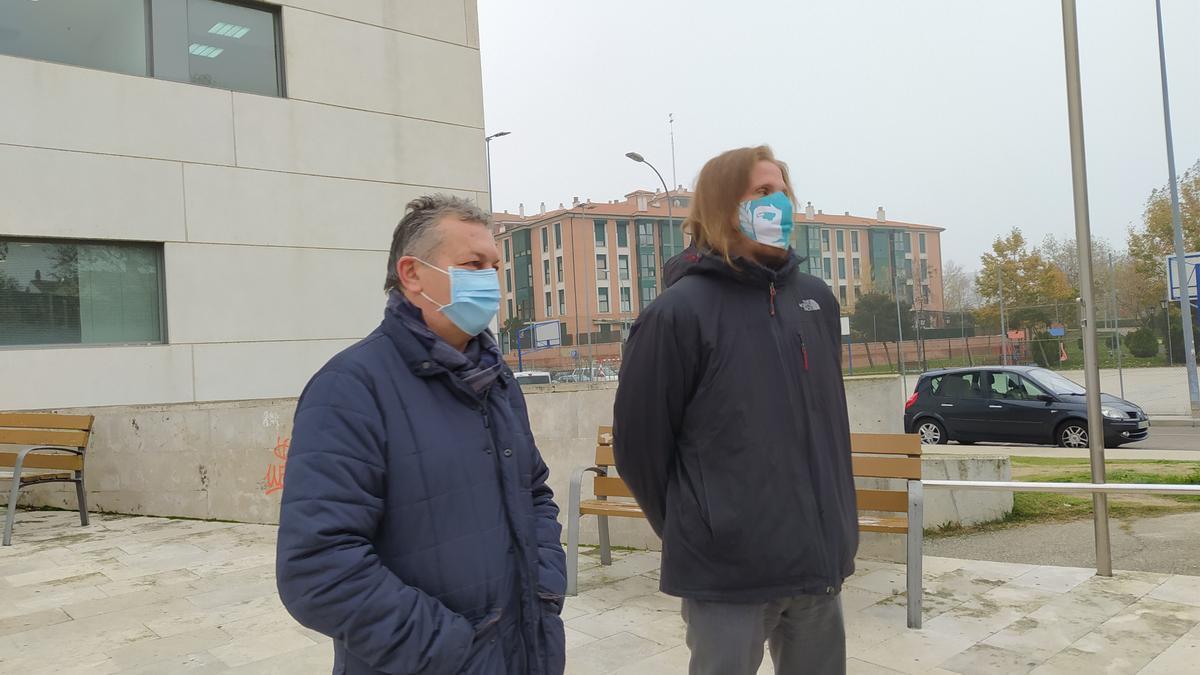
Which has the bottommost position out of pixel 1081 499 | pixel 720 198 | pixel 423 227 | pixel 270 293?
pixel 1081 499

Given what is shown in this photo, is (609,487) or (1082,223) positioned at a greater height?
(1082,223)

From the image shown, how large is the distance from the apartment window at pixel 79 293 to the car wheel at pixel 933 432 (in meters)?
13.4

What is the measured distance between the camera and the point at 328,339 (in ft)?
39.8

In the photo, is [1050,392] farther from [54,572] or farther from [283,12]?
[54,572]

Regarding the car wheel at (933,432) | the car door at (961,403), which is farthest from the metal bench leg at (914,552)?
the car wheel at (933,432)

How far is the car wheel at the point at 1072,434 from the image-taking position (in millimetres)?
14625

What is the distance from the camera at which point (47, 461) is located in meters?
7.20

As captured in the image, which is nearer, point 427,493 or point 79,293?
point 427,493

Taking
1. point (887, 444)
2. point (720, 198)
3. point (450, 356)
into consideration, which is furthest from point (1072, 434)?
point (450, 356)

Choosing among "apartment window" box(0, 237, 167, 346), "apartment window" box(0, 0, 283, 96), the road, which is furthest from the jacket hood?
"apartment window" box(0, 0, 283, 96)

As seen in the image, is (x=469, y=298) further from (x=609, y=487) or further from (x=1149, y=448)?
(x=1149, y=448)

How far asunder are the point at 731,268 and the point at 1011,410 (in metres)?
14.9

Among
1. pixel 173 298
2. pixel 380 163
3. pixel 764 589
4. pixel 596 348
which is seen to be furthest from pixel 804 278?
pixel 596 348

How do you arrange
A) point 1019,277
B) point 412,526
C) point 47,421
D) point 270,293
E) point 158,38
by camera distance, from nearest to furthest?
point 412,526, point 47,421, point 158,38, point 270,293, point 1019,277
